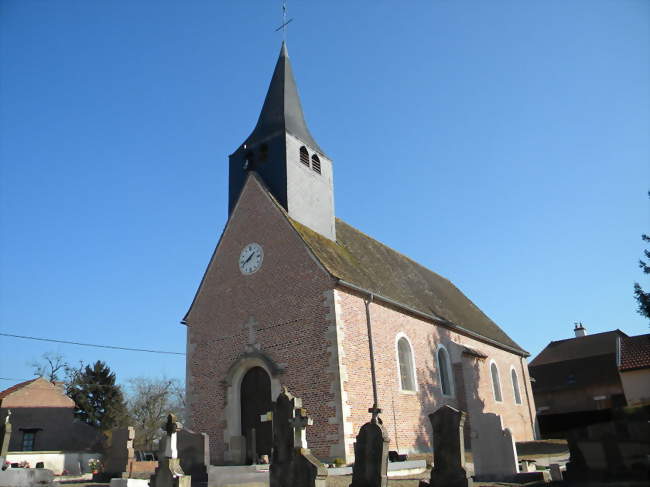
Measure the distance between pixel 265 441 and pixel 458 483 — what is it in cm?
820

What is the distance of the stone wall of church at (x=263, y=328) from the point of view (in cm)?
1516

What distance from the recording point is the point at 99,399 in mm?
38531

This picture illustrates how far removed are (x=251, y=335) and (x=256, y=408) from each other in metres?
2.29

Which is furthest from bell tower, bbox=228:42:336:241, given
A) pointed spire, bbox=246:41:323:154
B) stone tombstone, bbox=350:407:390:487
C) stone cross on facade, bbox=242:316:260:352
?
stone tombstone, bbox=350:407:390:487

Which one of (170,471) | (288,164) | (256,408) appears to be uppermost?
(288,164)

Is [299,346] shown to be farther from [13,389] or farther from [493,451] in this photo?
[13,389]

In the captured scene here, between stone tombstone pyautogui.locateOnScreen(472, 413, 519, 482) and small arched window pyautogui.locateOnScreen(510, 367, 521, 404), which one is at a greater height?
small arched window pyautogui.locateOnScreen(510, 367, 521, 404)

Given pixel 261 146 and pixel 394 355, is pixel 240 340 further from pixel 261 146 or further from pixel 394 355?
pixel 261 146

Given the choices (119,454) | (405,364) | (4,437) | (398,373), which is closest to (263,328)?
(398,373)

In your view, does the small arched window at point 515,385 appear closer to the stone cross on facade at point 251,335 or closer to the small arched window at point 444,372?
the small arched window at point 444,372

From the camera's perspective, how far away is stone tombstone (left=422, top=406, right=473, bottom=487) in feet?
30.2

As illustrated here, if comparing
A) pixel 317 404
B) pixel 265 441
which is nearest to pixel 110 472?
pixel 265 441

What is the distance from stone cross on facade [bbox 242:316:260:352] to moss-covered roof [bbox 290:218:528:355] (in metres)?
3.16

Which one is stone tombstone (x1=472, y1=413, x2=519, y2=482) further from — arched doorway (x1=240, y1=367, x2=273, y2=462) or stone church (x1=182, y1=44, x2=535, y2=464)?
arched doorway (x1=240, y1=367, x2=273, y2=462)
